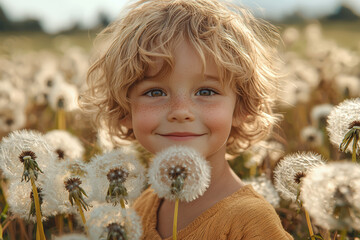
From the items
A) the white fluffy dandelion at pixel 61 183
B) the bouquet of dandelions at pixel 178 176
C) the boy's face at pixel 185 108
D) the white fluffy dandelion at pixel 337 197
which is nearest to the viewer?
the white fluffy dandelion at pixel 337 197

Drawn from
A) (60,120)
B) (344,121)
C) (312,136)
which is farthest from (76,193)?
(312,136)

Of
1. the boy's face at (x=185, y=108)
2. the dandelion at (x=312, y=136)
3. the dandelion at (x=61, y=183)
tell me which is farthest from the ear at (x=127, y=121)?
the dandelion at (x=312, y=136)

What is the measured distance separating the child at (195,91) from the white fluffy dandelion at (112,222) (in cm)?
62

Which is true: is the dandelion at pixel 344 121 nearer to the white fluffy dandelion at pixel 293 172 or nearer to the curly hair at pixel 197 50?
the white fluffy dandelion at pixel 293 172

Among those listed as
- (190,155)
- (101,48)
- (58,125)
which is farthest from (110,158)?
(58,125)

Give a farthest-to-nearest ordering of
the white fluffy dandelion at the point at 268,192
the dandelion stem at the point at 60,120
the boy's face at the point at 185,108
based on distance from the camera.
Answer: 1. the dandelion stem at the point at 60,120
2. the white fluffy dandelion at the point at 268,192
3. the boy's face at the point at 185,108

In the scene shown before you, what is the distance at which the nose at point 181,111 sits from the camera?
235 cm

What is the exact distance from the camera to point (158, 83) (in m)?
2.46

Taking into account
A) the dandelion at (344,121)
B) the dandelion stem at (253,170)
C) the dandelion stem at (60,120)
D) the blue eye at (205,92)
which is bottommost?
the dandelion stem at (253,170)

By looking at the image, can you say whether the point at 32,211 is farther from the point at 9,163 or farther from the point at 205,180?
the point at 205,180

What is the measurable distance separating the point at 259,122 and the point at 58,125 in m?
1.96

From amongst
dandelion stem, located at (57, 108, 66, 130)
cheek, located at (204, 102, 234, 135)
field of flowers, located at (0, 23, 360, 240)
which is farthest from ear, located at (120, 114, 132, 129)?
dandelion stem, located at (57, 108, 66, 130)

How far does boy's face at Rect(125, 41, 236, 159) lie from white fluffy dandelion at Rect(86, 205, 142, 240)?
0.75m

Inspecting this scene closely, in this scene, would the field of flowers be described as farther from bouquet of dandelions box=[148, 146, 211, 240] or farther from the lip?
the lip
